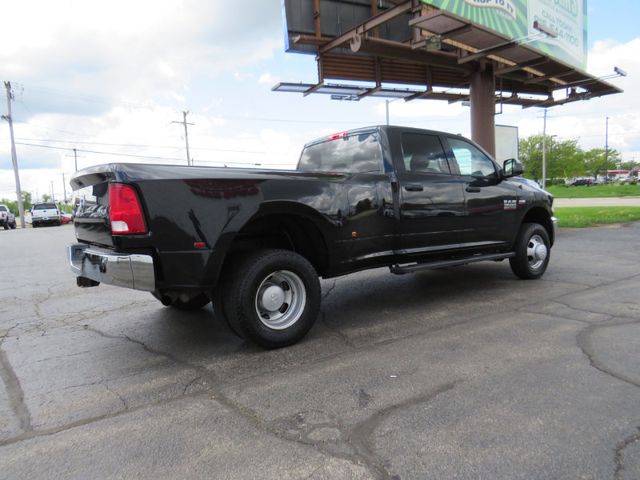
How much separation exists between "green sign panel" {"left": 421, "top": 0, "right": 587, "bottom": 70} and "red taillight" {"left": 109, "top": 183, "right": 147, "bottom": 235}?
25.7ft

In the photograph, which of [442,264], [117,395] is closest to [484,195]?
[442,264]

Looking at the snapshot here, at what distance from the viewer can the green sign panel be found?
10180 millimetres

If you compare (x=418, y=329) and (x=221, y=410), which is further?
(x=418, y=329)

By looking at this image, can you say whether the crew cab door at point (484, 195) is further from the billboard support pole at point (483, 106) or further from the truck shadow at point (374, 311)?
the billboard support pole at point (483, 106)

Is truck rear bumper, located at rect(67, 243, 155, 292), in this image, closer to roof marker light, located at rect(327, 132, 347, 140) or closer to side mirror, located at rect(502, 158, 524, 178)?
roof marker light, located at rect(327, 132, 347, 140)

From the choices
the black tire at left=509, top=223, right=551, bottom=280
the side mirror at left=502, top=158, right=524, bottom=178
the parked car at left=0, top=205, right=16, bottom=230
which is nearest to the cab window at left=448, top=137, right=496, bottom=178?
the side mirror at left=502, top=158, right=524, bottom=178

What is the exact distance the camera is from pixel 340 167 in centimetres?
529

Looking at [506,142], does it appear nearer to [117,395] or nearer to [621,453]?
[621,453]

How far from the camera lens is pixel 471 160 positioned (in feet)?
19.1

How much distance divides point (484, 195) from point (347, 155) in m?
1.83

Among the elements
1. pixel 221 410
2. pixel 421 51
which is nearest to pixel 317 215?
pixel 221 410

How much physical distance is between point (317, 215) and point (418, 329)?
1.46 metres

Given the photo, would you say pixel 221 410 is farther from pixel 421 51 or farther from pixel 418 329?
pixel 421 51

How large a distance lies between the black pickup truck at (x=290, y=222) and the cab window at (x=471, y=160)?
0.06ft
